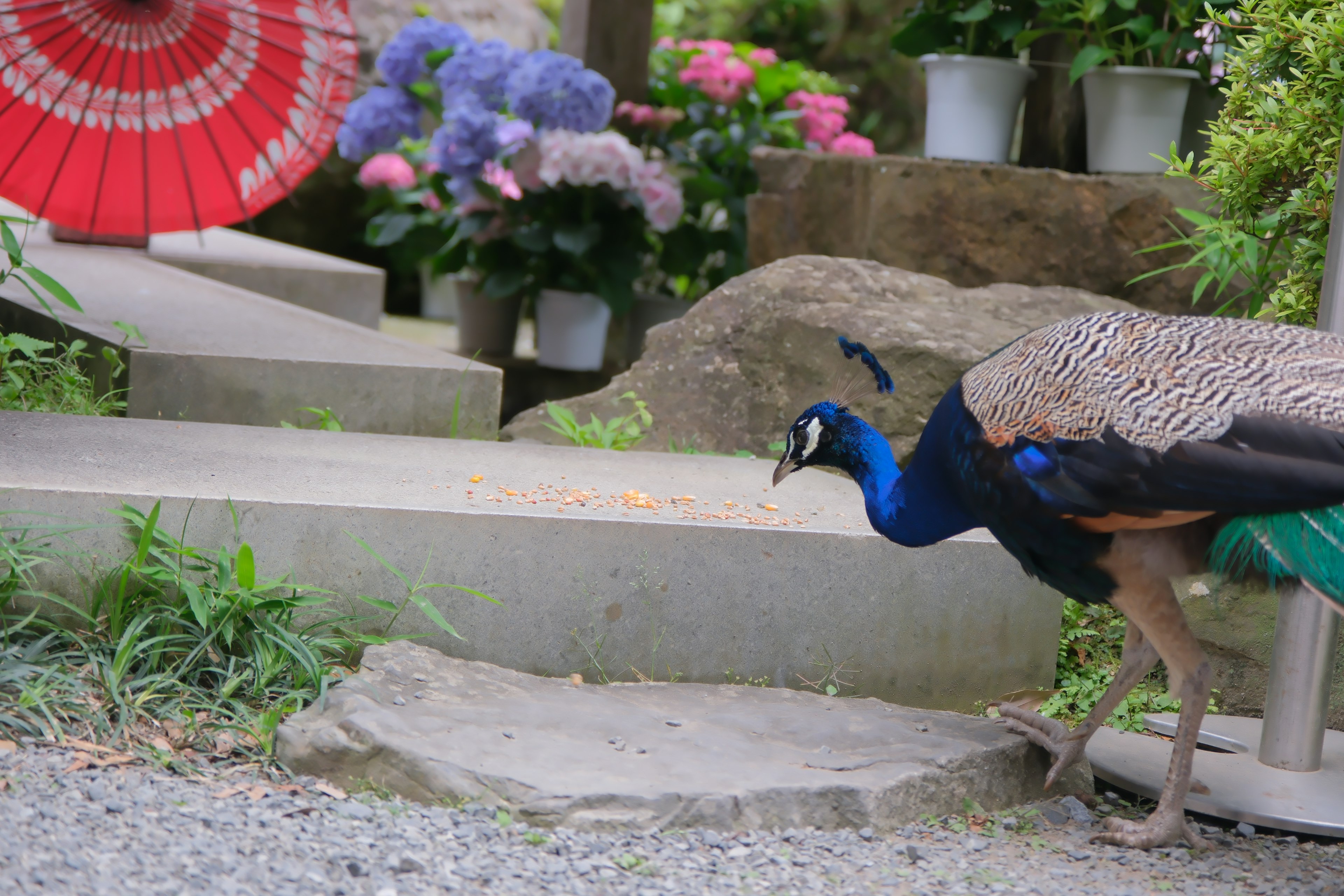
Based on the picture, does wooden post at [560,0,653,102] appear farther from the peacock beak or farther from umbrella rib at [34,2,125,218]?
the peacock beak

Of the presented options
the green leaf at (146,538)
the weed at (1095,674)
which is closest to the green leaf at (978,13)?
the weed at (1095,674)

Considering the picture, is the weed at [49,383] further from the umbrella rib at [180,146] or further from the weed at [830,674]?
the weed at [830,674]

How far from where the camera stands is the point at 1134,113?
4254 millimetres

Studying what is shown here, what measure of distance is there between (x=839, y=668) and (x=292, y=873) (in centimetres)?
123

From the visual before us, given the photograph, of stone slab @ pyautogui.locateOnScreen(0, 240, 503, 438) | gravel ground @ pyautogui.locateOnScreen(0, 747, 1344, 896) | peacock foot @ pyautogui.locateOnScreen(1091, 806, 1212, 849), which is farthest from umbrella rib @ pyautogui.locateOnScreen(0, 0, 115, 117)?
peacock foot @ pyautogui.locateOnScreen(1091, 806, 1212, 849)

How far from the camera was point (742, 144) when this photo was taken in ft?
19.3

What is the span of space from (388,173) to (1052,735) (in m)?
4.69

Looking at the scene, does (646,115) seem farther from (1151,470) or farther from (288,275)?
(1151,470)

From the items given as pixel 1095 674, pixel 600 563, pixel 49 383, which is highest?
pixel 49 383

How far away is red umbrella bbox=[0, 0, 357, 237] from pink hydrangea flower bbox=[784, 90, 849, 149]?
8.66 ft

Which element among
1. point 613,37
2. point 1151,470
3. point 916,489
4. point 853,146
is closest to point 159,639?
point 916,489

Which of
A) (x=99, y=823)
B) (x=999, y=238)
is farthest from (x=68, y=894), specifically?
(x=999, y=238)

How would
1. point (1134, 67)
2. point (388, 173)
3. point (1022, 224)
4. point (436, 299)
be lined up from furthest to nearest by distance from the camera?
point (436, 299) < point (388, 173) < point (1022, 224) < point (1134, 67)

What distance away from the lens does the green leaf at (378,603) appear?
2.37m
